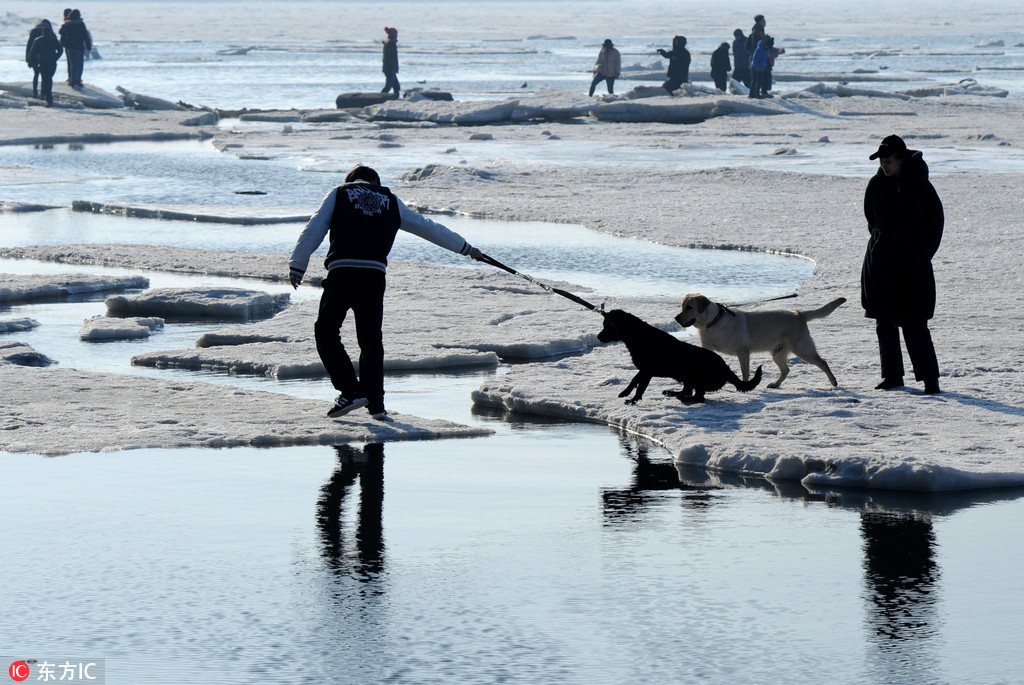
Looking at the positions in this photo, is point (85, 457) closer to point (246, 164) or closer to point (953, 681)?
point (953, 681)

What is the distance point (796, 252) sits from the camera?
13227 mm

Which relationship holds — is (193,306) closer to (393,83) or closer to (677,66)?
(677,66)

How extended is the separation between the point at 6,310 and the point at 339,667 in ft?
24.4

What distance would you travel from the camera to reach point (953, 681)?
380 cm

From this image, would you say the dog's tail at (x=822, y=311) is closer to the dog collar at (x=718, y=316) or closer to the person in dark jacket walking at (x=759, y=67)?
the dog collar at (x=718, y=316)

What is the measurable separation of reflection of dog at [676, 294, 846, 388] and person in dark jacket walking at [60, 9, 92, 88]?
27380 mm

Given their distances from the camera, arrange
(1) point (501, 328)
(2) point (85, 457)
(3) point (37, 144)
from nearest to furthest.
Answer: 1. (2) point (85, 457)
2. (1) point (501, 328)
3. (3) point (37, 144)

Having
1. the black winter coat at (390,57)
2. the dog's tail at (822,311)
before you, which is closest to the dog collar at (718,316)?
the dog's tail at (822,311)

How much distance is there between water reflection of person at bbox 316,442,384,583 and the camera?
4793mm

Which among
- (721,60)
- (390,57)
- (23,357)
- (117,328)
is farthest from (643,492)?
(721,60)

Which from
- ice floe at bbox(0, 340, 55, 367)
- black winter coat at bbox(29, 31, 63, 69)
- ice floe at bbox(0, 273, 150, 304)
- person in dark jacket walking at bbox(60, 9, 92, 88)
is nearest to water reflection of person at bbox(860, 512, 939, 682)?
ice floe at bbox(0, 340, 55, 367)

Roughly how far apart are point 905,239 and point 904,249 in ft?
0.19

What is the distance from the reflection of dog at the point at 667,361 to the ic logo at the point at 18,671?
390 cm

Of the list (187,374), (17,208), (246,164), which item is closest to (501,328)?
(187,374)
